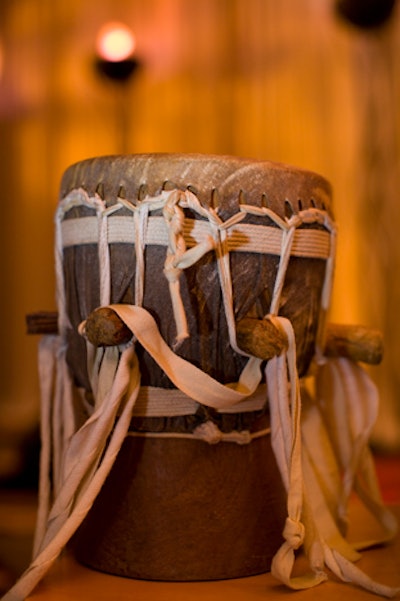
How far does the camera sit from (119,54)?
2.72m

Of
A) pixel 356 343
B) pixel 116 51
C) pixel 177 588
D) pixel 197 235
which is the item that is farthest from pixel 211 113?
pixel 177 588

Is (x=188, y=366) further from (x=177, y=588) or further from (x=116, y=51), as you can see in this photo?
(x=116, y=51)

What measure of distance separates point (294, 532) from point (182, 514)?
5.6 inches

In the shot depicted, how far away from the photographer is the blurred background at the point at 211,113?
8.06ft

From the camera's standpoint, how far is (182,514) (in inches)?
35.4

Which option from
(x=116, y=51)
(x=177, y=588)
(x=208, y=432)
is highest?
(x=116, y=51)

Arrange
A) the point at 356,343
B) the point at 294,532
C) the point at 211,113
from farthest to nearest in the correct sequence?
the point at 211,113, the point at 356,343, the point at 294,532

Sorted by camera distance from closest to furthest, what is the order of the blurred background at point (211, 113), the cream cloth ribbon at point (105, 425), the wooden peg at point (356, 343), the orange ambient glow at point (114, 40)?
the cream cloth ribbon at point (105, 425), the wooden peg at point (356, 343), the blurred background at point (211, 113), the orange ambient glow at point (114, 40)

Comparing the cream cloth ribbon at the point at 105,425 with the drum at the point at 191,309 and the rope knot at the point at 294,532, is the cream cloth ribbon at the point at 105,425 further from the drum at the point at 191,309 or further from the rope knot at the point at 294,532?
the rope knot at the point at 294,532

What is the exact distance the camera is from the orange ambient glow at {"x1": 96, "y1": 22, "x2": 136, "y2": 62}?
104 inches

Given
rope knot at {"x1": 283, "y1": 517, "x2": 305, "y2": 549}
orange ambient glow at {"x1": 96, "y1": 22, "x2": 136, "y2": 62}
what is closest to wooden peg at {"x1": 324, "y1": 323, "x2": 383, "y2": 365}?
rope knot at {"x1": 283, "y1": 517, "x2": 305, "y2": 549}

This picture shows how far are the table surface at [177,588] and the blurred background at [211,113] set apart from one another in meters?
1.47

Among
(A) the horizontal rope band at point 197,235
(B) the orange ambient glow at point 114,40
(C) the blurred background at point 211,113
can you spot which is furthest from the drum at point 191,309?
(B) the orange ambient glow at point 114,40

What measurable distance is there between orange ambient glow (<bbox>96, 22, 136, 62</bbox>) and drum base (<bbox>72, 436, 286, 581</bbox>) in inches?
80.3
